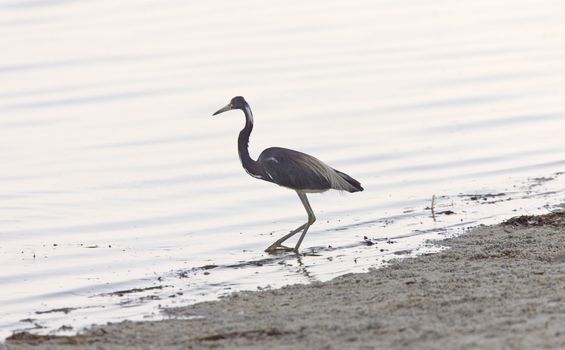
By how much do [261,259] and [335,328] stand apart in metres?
3.85

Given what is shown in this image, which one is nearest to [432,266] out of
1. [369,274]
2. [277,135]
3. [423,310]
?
[369,274]

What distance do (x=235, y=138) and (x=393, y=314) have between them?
9.14 meters

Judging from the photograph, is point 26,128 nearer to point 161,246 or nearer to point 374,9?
point 161,246

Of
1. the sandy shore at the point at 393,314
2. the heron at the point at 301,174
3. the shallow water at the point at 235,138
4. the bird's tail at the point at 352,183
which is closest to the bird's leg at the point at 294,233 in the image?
the heron at the point at 301,174

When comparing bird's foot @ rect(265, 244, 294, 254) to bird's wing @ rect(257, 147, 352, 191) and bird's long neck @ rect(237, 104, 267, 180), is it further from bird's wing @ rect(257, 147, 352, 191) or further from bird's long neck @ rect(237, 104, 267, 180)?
bird's long neck @ rect(237, 104, 267, 180)

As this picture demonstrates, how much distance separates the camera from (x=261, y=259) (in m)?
11.5

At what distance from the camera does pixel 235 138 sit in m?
16.9

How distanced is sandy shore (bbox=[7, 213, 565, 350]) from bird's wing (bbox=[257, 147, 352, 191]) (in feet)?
7.38

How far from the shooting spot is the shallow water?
11.3 m

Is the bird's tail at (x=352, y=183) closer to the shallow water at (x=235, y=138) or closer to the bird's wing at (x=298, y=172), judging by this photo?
the bird's wing at (x=298, y=172)

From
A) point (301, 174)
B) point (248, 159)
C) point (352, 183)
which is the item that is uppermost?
point (248, 159)

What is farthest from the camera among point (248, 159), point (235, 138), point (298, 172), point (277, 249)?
point (235, 138)

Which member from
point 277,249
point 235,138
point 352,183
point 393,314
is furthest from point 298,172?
point 235,138

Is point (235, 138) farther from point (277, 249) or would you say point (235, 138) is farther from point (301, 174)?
point (277, 249)
